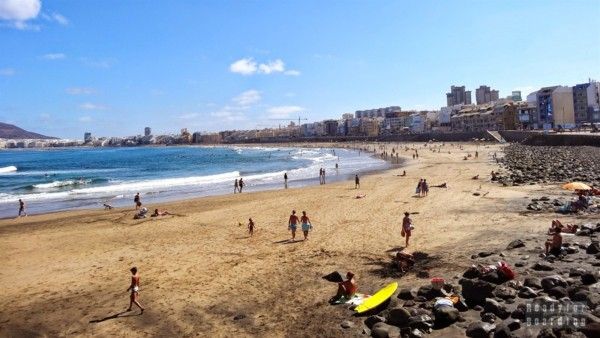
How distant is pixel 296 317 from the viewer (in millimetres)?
8531

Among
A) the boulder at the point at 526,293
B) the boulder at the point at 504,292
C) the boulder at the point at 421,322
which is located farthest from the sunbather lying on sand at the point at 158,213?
the boulder at the point at 526,293

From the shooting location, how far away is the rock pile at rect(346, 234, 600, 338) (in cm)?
661

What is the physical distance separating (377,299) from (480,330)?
213cm

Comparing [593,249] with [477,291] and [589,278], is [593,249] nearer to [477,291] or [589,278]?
[589,278]

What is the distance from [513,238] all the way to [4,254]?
16.1 metres

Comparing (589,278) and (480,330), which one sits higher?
(589,278)

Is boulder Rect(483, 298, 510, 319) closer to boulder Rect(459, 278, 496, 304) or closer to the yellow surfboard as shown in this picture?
boulder Rect(459, 278, 496, 304)

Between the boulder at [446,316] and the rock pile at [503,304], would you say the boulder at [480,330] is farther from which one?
the boulder at [446,316]

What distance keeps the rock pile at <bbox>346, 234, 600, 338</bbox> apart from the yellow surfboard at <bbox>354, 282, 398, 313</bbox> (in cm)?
14

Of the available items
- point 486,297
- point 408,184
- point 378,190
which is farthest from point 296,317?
point 408,184

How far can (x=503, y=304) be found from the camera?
760cm

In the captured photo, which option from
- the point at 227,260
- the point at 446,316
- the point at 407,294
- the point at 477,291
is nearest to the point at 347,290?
the point at 407,294

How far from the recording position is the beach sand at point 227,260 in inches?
349

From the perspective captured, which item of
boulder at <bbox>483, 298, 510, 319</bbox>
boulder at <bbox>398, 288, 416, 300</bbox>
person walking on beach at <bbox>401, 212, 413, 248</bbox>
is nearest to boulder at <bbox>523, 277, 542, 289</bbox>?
boulder at <bbox>483, 298, 510, 319</bbox>
